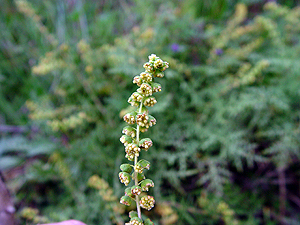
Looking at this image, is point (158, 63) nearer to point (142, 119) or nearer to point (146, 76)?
point (146, 76)

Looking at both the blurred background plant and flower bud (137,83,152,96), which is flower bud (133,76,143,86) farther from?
the blurred background plant

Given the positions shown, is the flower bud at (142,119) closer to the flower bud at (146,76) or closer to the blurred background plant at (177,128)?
the flower bud at (146,76)

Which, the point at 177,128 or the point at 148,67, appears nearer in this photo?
the point at 148,67

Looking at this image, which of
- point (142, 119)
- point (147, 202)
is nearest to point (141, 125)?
point (142, 119)

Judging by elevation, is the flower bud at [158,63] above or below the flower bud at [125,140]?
above

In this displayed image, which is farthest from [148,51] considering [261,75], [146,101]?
[146,101]

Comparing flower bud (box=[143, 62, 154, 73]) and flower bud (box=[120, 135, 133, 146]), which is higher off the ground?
flower bud (box=[143, 62, 154, 73])

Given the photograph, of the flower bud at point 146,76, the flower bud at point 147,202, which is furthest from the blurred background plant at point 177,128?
the flower bud at point 146,76

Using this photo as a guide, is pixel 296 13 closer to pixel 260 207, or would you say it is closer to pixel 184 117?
pixel 184 117

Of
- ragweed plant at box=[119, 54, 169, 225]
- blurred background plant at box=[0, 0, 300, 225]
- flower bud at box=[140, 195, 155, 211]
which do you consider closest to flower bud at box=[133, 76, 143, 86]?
ragweed plant at box=[119, 54, 169, 225]
